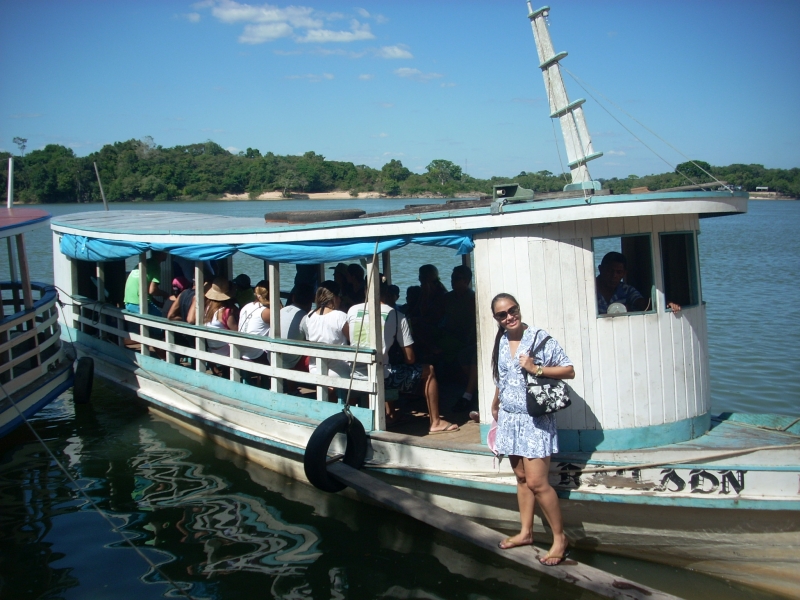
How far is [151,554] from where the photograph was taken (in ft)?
20.3

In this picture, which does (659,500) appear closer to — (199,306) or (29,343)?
(199,306)

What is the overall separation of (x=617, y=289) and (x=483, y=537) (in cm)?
219

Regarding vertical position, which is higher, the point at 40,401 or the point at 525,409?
the point at 525,409

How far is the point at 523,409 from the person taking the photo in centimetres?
498

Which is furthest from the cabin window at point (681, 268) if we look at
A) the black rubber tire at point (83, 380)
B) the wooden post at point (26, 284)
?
the black rubber tire at point (83, 380)

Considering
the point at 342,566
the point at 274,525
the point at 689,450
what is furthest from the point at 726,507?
the point at 274,525

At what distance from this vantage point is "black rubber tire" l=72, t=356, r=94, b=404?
10117 millimetres

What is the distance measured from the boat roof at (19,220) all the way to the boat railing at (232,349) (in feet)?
4.55

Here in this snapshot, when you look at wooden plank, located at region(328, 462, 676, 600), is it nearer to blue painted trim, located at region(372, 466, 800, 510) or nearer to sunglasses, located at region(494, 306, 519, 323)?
blue painted trim, located at region(372, 466, 800, 510)

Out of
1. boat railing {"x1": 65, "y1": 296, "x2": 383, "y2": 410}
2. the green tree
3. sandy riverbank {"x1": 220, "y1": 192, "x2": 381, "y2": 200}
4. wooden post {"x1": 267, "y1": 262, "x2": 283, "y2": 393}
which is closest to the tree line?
sandy riverbank {"x1": 220, "y1": 192, "x2": 381, "y2": 200}

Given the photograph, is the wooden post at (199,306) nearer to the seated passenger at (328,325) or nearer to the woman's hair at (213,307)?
the woman's hair at (213,307)

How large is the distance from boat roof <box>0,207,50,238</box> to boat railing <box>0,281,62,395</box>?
2.88ft

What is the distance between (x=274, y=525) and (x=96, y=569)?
154 centimetres

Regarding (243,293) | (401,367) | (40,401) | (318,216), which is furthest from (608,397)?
(40,401)
